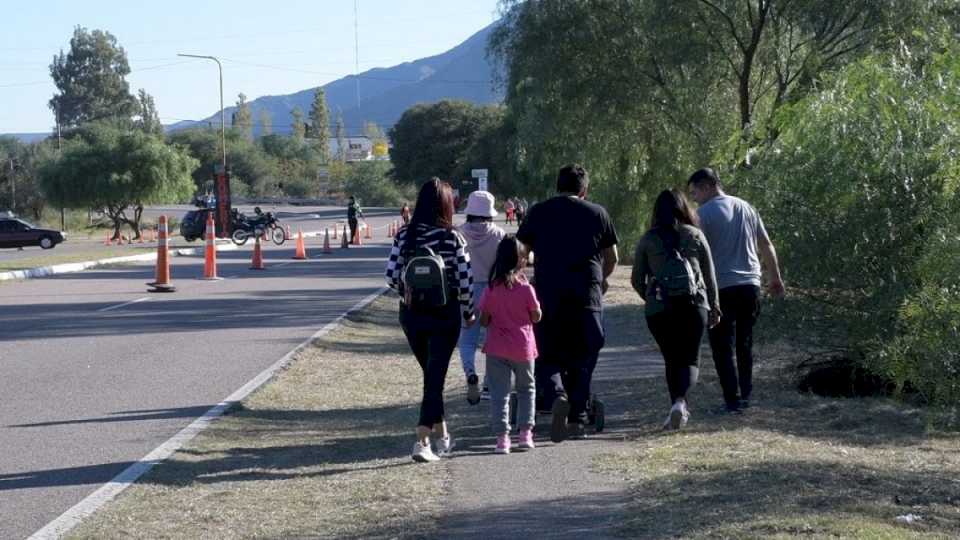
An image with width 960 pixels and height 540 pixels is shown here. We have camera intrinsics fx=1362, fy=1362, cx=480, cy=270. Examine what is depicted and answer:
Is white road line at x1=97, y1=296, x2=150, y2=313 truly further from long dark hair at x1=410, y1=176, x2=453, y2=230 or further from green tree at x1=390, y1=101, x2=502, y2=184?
green tree at x1=390, y1=101, x2=502, y2=184

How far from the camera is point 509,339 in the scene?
29.5ft

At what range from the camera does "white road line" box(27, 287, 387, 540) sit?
7.12m

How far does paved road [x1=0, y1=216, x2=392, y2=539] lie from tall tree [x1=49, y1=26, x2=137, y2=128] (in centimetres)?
11190

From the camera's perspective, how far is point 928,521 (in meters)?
6.63

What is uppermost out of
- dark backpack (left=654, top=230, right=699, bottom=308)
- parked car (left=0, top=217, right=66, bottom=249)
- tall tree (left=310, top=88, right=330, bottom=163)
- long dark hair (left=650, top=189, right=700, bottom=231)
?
tall tree (left=310, top=88, right=330, bottom=163)

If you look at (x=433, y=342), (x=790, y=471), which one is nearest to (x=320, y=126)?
(x=433, y=342)

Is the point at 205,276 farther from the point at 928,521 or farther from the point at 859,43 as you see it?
the point at 928,521

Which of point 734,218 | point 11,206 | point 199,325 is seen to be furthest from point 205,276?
point 11,206

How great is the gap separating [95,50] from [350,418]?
133 meters

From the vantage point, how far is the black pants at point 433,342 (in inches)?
336

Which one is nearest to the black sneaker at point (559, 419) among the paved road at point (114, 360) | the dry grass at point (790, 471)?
the dry grass at point (790, 471)

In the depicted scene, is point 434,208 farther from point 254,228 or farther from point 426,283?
point 254,228

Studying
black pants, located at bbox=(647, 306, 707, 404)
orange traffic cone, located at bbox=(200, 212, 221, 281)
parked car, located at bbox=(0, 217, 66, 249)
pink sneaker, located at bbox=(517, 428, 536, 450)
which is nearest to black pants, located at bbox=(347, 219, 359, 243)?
parked car, located at bbox=(0, 217, 66, 249)

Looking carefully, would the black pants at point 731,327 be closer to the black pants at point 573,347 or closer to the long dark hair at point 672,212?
the long dark hair at point 672,212
